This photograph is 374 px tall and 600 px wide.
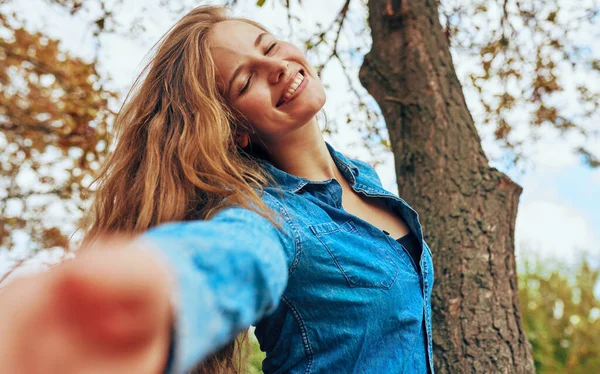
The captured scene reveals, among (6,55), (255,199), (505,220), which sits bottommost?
(6,55)

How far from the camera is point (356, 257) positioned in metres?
1.55

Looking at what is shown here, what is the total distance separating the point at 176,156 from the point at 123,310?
99 centimetres

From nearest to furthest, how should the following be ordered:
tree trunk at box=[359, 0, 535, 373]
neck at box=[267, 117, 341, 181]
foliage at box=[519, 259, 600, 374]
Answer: neck at box=[267, 117, 341, 181]
tree trunk at box=[359, 0, 535, 373]
foliage at box=[519, 259, 600, 374]

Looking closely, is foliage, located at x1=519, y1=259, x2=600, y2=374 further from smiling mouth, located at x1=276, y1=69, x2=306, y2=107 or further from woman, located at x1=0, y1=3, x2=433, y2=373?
smiling mouth, located at x1=276, y1=69, x2=306, y2=107

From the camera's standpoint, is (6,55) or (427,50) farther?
(6,55)

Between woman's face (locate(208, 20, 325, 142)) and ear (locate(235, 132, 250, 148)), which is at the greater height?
woman's face (locate(208, 20, 325, 142))

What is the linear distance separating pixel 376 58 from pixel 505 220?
3.68ft

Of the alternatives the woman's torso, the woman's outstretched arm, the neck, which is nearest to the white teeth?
the neck

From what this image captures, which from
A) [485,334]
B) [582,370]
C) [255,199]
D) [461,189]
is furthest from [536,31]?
[255,199]

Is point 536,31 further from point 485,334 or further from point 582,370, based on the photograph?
point 582,370

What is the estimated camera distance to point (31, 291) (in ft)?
2.00

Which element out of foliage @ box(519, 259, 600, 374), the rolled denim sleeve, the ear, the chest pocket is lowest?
foliage @ box(519, 259, 600, 374)

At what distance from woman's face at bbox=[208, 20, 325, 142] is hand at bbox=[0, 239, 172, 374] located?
3.99 ft

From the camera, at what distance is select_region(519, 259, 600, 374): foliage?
15.9ft
